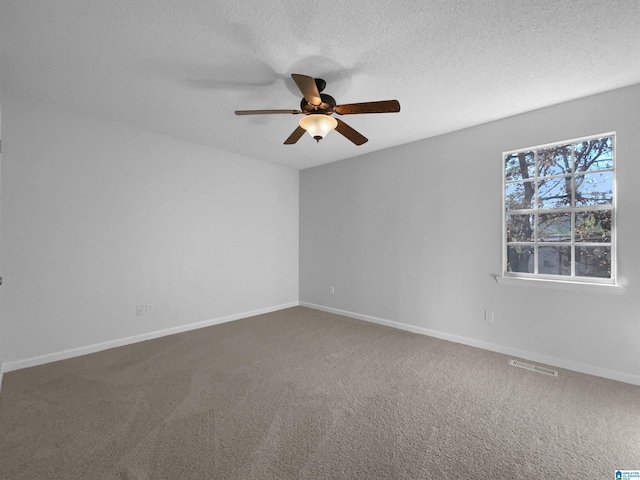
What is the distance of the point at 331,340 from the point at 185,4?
331 cm

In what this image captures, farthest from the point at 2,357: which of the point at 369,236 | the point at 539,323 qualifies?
the point at 539,323

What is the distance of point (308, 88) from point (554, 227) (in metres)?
2.83

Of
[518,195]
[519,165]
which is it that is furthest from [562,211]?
[519,165]

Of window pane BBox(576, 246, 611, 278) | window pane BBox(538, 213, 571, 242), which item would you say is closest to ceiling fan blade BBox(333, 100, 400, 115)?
window pane BBox(538, 213, 571, 242)

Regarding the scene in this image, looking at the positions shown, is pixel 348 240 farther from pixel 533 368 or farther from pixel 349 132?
pixel 533 368

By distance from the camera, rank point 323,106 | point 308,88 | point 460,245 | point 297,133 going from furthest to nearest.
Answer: point 460,245 → point 297,133 → point 323,106 → point 308,88

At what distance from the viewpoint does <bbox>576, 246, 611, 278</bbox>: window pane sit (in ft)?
8.79

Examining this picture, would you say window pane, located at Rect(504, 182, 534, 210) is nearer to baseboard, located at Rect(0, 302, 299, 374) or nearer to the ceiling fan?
the ceiling fan

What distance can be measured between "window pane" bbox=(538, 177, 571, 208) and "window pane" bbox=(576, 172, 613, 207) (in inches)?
3.3

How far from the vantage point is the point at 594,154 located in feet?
9.02

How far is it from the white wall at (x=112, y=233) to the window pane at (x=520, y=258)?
348cm

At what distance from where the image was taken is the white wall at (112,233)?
9.02ft

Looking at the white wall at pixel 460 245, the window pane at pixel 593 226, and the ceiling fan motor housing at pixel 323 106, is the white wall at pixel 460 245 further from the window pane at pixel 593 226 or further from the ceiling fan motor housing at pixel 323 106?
the ceiling fan motor housing at pixel 323 106

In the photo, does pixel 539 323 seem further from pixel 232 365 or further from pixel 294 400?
pixel 232 365
